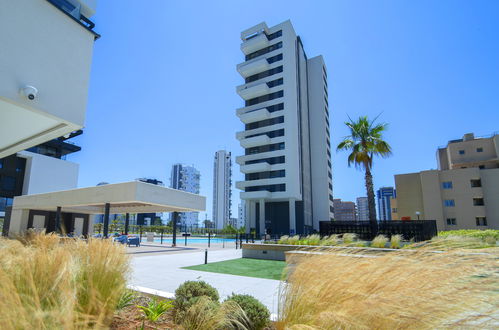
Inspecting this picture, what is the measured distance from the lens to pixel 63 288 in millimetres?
2113

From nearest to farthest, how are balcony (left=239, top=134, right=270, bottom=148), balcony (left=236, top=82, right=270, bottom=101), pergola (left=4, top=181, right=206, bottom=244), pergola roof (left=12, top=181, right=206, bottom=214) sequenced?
pergola roof (left=12, top=181, right=206, bottom=214), pergola (left=4, top=181, right=206, bottom=244), balcony (left=239, top=134, right=270, bottom=148), balcony (left=236, top=82, right=270, bottom=101)

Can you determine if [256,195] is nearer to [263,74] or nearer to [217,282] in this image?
[263,74]

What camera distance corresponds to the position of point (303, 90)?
52.1 metres

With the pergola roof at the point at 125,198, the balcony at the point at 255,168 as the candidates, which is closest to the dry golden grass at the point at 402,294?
the pergola roof at the point at 125,198

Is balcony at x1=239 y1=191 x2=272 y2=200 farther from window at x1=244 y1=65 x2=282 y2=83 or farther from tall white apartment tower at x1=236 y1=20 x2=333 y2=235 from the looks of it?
window at x1=244 y1=65 x2=282 y2=83

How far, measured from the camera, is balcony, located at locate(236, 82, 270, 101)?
4675cm

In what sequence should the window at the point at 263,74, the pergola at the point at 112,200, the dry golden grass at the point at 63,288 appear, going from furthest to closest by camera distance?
1. the window at the point at 263,74
2. the pergola at the point at 112,200
3. the dry golden grass at the point at 63,288

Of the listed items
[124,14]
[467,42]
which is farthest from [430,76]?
[124,14]

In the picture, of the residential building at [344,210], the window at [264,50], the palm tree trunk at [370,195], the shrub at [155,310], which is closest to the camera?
the shrub at [155,310]

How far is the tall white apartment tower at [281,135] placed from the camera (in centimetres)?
4359

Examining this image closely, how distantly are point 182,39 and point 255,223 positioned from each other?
34.2 meters

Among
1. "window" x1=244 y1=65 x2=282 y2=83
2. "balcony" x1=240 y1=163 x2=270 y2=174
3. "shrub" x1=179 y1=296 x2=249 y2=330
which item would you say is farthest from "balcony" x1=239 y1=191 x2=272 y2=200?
"shrub" x1=179 y1=296 x2=249 y2=330

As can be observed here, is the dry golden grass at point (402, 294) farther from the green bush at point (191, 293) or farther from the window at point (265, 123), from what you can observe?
the window at point (265, 123)

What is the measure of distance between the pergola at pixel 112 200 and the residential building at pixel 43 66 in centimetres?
1114
